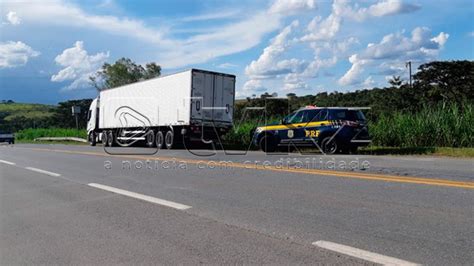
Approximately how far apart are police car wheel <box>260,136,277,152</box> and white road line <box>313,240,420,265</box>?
48.2 feet

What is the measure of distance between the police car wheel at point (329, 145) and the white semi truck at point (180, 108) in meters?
7.35

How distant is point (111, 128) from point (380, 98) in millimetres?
38222

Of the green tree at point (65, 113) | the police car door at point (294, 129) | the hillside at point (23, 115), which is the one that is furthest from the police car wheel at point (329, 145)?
the hillside at point (23, 115)

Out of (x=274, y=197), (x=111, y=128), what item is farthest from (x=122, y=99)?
(x=274, y=197)

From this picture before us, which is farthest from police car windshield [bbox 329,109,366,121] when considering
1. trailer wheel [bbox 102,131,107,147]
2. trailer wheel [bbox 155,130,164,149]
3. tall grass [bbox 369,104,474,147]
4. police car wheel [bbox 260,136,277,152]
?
trailer wheel [bbox 102,131,107,147]

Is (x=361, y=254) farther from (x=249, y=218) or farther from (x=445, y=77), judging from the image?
(x=445, y=77)

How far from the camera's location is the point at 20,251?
17.9 ft

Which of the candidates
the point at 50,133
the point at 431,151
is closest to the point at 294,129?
the point at 431,151

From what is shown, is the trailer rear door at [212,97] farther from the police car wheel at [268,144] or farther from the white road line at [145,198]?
the white road line at [145,198]

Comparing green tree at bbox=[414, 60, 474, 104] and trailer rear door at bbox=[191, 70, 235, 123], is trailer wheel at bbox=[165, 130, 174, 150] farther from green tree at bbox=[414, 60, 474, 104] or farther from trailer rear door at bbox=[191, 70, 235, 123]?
green tree at bbox=[414, 60, 474, 104]

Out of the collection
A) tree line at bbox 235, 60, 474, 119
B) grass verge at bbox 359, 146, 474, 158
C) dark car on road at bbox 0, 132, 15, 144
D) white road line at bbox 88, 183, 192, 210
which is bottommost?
white road line at bbox 88, 183, 192, 210

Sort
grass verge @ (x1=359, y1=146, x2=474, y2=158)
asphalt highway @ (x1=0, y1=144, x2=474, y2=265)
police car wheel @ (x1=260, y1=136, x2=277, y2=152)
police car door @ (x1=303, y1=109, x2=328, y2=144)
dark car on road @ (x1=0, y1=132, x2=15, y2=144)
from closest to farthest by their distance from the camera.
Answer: asphalt highway @ (x1=0, y1=144, x2=474, y2=265) < grass verge @ (x1=359, y1=146, x2=474, y2=158) < police car door @ (x1=303, y1=109, x2=328, y2=144) < police car wheel @ (x1=260, y1=136, x2=277, y2=152) < dark car on road @ (x1=0, y1=132, x2=15, y2=144)

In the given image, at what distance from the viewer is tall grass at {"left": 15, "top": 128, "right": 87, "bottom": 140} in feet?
166

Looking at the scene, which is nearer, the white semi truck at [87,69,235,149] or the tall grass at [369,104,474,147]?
the tall grass at [369,104,474,147]
